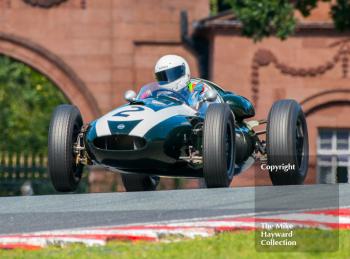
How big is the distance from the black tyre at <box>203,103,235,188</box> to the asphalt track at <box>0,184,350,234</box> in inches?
6.8

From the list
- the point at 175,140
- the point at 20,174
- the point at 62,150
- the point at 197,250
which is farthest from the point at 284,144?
the point at 20,174

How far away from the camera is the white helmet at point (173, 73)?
16531 millimetres

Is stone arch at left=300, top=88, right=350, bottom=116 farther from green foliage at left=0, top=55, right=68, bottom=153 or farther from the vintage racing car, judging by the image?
the vintage racing car

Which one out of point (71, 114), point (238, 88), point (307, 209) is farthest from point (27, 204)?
point (238, 88)

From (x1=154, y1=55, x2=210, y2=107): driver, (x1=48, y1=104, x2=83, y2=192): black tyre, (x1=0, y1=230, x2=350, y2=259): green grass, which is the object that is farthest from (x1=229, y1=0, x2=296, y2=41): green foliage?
(x1=0, y1=230, x2=350, y2=259): green grass

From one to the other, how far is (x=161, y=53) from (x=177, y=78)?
20077 mm

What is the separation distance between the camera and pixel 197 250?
11.3 m

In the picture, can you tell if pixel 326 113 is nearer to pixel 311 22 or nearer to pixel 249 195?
pixel 311 22

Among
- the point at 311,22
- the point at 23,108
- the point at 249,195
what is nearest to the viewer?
the point at 249,195

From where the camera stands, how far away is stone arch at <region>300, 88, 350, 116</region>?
36.4 m

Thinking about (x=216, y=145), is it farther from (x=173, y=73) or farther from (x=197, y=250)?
(x=197, y=250)

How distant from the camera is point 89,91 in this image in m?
36.9

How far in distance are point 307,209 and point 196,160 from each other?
2624 mm

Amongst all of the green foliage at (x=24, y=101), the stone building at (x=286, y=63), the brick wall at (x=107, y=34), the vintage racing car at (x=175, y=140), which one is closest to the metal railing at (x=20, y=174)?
the brick wall at (x=107, y=34)
